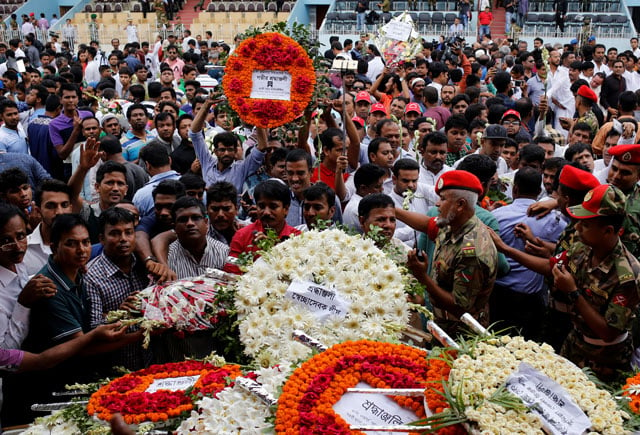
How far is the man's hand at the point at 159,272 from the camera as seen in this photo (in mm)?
3934

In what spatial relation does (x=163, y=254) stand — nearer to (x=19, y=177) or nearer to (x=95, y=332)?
(x=95, y=332)

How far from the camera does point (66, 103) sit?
26.2 feet

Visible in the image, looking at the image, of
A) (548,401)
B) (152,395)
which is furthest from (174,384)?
(548,401)

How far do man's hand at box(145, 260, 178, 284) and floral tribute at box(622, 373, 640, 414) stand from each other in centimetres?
254

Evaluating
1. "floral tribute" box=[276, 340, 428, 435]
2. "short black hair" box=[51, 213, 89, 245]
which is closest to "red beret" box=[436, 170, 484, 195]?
"floral tribute" box=[276, 340, 428, 435]

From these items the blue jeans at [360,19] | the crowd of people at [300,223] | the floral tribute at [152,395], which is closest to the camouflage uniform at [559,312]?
the crowd of people at [300,223]

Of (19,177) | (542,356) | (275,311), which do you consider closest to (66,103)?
(19,177)

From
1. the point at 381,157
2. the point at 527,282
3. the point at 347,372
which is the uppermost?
the point at 381,157

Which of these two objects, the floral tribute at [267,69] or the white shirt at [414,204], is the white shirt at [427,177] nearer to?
the white shirt at [414,204]

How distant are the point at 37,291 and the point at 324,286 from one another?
4.82 feet

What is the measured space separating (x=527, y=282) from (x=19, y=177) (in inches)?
153

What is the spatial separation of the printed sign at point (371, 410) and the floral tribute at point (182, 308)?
0.98 m

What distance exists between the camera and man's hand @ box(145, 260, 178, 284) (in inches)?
155

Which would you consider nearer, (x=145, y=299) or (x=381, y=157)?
(x=145, y=299)
